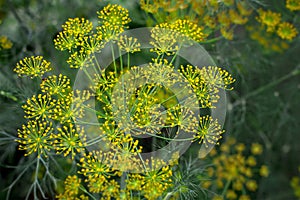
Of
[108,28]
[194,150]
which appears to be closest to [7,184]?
[194,150]

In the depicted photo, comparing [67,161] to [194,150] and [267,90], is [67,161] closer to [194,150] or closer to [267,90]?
[194,150]

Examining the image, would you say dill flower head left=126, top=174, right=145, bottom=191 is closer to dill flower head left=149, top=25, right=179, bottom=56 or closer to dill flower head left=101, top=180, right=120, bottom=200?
dill flower head left=101, top=180, right=120, bottom=200

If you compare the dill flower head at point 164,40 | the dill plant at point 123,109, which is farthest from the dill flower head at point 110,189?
the dill flower head at point 164,40

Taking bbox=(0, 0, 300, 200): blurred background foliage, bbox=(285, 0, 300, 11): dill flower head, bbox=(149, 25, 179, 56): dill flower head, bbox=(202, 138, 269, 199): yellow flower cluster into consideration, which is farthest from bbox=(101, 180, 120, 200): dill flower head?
bbox=(285, 0, 300, 11): dill flower head

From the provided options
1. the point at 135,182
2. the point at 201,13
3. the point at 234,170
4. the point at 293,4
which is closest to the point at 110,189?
the point at 135,182

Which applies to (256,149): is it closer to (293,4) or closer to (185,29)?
(293,4)
